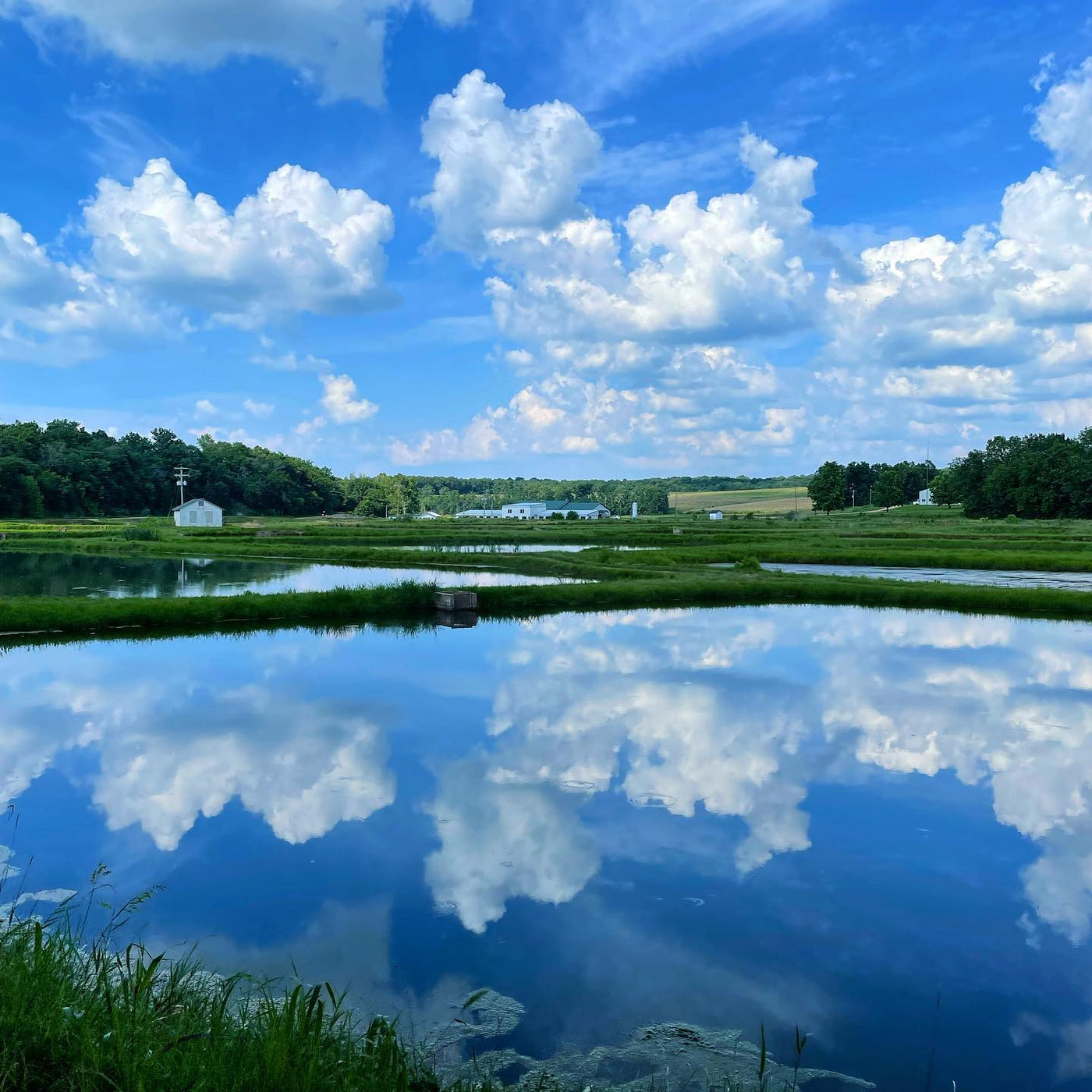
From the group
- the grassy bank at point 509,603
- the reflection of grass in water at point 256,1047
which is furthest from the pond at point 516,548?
the reflection of grass in water at point 256,1047

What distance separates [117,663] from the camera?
19.8 m

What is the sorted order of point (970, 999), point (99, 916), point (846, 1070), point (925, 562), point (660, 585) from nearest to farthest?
point (846, 1070) < point (970, 999) < point (99, 916) < point (660, 585) < point (925, 562)

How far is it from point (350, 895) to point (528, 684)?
958 centimetres

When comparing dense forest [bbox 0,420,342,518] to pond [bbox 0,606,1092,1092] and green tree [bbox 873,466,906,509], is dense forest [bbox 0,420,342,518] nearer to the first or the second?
pond [bbox 0,606,1092,1092]

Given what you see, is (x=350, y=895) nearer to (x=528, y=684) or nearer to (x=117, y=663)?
(x=528, y=684)

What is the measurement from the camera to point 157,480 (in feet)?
346

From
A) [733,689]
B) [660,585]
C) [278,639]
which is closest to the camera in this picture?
[733,689]

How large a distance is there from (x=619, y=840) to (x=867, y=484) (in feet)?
520

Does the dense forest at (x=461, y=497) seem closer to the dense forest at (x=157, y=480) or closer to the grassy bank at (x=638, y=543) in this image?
the dense forest at (x=157, y=480)

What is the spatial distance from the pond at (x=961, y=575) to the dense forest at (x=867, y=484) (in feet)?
295

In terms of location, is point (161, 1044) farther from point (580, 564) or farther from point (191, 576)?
point (580, 564)

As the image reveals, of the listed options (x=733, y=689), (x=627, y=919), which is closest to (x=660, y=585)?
(x=733, y=689)

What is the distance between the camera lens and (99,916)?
26.3ft

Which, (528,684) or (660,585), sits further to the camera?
(660,585)
